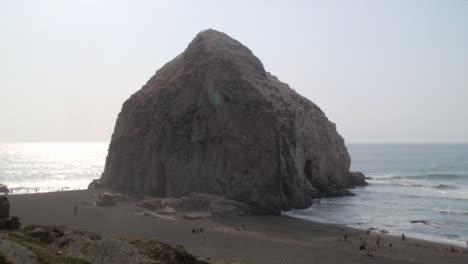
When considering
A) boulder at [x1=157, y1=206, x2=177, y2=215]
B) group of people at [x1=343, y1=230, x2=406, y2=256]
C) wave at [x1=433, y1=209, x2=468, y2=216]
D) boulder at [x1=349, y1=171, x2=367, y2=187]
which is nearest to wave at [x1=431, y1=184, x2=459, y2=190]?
boulder at [x1=349, y1=171, x2=367, y2=187]

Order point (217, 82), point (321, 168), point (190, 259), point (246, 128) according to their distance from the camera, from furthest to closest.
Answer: point (321, 168) < point (217, 82) < point (246, 128) < point (190, 259)

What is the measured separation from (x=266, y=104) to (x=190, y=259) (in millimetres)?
45748

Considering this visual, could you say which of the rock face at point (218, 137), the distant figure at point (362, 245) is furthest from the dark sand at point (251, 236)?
the rock face at point (218, 137)

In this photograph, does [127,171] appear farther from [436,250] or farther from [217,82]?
[436,250]

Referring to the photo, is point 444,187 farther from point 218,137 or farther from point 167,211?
point 167,211

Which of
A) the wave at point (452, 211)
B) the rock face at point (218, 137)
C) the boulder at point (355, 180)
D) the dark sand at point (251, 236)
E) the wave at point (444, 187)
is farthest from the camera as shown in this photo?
the boulder at point (355, 180)

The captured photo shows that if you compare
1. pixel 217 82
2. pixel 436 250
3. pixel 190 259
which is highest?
pixel 217 82

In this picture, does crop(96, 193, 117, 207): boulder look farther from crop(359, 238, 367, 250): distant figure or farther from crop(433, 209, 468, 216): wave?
crop(433, 209, 468, 216): wave

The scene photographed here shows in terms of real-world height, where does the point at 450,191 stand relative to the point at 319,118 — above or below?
below

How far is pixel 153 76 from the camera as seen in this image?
8369 centimetres

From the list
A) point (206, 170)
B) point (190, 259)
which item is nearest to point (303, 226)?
point (206, 170)

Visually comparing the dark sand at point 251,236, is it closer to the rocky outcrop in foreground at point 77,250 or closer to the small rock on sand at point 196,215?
the small rock on sand at point 196,215

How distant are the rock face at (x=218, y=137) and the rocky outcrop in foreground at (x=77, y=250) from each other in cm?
3856

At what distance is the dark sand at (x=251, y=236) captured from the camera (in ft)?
114
